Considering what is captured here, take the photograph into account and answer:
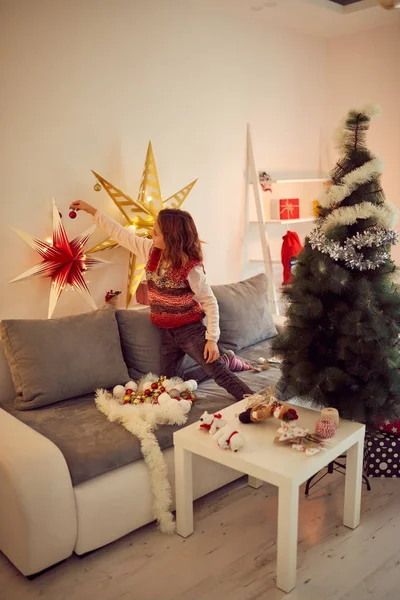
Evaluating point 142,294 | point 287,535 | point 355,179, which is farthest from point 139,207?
point 287,535

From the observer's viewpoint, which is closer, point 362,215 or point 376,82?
point 362,215

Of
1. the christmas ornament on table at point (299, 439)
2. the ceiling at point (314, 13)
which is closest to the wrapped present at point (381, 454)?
the christmas ornament on table at point (299, 439)

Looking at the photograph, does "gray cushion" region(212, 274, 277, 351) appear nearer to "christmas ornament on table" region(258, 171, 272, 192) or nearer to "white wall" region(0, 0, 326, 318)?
"white wall" region(0, 0, 326, 318)

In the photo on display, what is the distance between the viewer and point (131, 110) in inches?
137

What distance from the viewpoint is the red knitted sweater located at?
2848 millimetres

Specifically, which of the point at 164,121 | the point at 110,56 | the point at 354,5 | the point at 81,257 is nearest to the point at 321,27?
the point at 354,5

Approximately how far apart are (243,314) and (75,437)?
1.36m

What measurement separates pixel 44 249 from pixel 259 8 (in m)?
2.26

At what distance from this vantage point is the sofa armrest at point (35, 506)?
6.61ft

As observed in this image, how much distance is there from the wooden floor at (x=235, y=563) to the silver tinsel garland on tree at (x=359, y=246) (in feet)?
3.39

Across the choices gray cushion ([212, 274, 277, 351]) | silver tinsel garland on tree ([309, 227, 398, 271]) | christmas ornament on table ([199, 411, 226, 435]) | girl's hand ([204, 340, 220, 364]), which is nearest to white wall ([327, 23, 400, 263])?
gray cushion ([212, 274, 277, 351])

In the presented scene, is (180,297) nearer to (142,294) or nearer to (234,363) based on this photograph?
(234,363)

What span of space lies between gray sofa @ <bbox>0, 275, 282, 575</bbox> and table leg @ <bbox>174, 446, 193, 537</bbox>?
0.12 meters

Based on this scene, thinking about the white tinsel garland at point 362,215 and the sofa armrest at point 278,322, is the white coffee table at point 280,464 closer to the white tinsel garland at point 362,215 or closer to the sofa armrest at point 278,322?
the white tinsel garland at point 362,215
